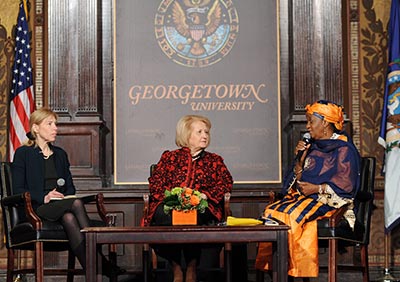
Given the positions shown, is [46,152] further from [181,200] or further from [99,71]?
[181,200]

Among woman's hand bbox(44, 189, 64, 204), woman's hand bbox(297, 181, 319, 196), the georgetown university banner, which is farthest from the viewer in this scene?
the georgetown university banner

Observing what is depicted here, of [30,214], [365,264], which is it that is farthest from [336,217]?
[30,214]

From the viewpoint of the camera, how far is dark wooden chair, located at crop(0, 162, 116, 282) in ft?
18.5

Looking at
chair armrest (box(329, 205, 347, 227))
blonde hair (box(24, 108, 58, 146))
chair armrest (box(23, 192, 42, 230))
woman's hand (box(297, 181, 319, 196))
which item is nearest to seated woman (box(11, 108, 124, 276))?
blonde hair (box(24, 108, 58, 146))

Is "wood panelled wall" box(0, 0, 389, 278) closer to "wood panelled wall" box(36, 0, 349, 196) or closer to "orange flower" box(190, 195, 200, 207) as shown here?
"wood panelled wall" box(36, 0, 349, 196)

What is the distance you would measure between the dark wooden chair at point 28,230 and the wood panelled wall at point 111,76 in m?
0.87

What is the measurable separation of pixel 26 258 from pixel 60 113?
1273mm

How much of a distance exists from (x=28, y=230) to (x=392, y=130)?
3.04 metres

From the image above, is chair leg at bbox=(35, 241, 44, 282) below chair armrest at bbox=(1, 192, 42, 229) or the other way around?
below

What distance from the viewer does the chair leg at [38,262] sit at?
554cm

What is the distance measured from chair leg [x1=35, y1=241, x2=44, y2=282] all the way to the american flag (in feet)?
4.53

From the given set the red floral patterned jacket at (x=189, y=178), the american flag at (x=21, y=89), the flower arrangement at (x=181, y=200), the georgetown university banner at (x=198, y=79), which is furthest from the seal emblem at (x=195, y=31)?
the flower arrangement at (x=181, y=200)

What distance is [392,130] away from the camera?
22.1 feet

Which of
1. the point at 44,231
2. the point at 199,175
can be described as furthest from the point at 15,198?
the point at 199,175
